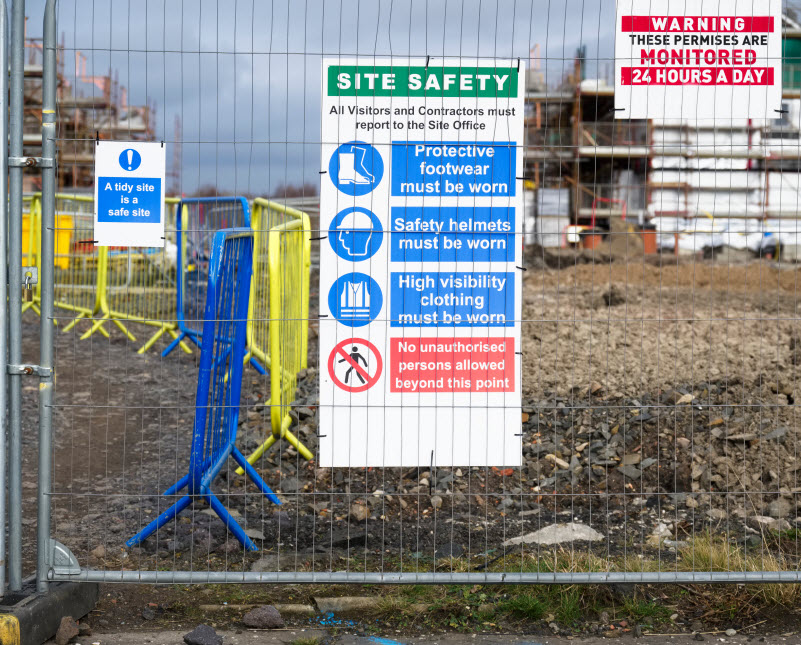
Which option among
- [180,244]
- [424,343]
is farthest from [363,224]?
[180,244]

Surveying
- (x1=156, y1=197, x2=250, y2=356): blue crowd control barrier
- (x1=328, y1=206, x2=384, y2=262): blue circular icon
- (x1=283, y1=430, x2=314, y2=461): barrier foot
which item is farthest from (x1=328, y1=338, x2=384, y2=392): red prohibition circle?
(x1=156, y1=197, x2=250, y2=356): blue crowd control barrier

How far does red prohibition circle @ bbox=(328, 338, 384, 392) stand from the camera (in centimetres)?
426

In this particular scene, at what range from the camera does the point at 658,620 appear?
164 inches

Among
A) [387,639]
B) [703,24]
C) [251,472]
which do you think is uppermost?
[703,24]

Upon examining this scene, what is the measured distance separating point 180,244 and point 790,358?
679cm

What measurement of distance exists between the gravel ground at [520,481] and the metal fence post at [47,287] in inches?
10.7

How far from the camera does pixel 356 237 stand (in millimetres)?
4230

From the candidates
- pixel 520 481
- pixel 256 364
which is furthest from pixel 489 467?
pixel 256 364

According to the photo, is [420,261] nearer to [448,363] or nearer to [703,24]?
[448,363]

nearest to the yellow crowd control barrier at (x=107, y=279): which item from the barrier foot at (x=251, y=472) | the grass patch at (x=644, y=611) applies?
the barrier foot at (x=251, y=472)

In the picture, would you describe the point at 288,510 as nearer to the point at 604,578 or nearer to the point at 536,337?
the point at 604,578

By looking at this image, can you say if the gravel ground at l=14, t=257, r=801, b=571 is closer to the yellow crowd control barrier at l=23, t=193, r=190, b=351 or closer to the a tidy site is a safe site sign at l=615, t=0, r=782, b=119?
the a tidy site is a safe site sign at l=615, t=0, r=782, b=119

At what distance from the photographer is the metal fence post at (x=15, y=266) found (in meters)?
3.89

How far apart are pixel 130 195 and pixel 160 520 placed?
1690 mm
